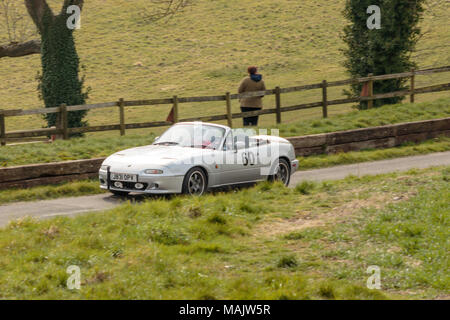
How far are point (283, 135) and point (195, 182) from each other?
670 cm

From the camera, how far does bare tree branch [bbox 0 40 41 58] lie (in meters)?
28.2

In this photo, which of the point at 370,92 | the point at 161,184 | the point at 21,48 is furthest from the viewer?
the point at 21,48

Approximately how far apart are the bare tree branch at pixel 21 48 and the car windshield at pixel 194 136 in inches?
620

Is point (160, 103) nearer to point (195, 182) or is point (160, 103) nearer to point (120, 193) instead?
point (120, 193)

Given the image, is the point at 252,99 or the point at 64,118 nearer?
the point at 64,118

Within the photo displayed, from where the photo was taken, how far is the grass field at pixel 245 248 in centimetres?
712

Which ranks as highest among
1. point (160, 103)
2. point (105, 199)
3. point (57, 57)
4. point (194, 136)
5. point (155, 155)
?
point (57, 57)

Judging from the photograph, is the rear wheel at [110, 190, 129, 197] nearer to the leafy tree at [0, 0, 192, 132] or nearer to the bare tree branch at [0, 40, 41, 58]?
the leafy tree at [0, 0, 192, 132]

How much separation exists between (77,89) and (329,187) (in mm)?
16552

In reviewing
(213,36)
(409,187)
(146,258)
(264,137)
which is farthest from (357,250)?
(213,36)

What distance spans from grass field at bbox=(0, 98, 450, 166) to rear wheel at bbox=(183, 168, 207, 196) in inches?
166

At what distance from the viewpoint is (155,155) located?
12969 millimetres

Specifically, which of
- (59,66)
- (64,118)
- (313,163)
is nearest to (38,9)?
(59,66)

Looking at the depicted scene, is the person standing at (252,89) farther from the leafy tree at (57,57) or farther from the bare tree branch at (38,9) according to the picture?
the bare tree branch at (38,9)
